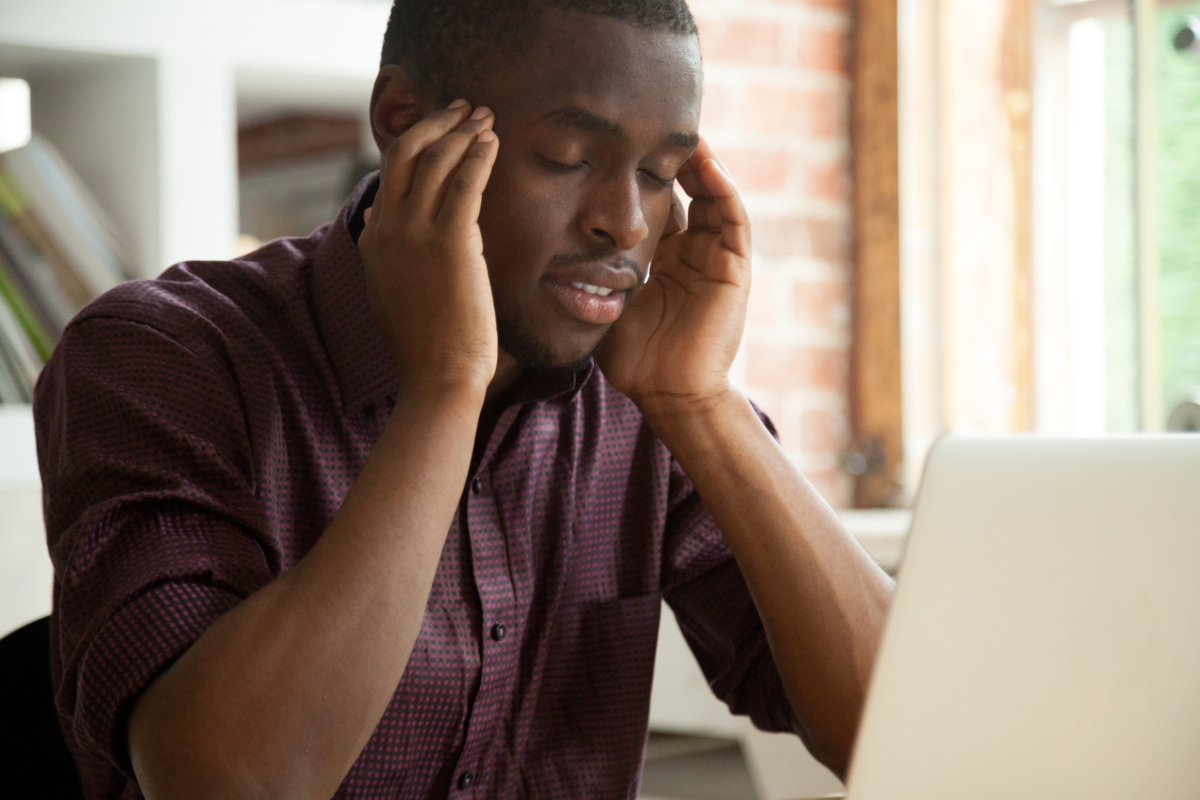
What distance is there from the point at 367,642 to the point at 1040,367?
1737 mm

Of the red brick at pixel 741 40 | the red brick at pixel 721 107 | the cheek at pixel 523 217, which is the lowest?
the cheek at pixel 523 217

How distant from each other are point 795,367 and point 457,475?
1.37 metres

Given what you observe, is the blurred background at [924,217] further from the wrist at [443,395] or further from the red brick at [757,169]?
the wrist at [443,395]

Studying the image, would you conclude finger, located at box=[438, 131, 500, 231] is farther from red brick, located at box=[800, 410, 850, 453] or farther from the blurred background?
red brick, located at box=[800, 410, 850, 453]

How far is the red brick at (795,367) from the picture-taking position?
2215 mm

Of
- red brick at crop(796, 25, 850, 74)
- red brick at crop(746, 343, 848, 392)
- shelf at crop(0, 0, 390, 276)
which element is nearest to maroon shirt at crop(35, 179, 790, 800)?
shelf at crop(0, 0, 390, 276)

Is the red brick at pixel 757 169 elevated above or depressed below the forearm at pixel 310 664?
above

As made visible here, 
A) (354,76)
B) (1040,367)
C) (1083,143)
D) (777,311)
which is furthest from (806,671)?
(1083,143)

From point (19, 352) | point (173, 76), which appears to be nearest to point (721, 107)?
point (173, 76)

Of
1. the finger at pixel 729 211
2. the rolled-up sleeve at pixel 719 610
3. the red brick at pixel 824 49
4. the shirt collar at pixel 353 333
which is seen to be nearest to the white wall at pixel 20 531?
the shirt collar at pixel 353 333

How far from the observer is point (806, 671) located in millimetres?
1109

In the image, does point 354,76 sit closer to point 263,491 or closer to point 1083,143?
point 263,491

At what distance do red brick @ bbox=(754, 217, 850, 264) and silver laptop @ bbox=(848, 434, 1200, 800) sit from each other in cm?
157

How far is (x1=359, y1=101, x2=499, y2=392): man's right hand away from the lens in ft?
3.32
